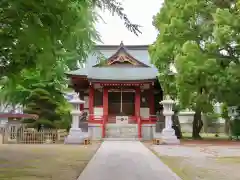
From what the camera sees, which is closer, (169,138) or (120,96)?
(169,138)

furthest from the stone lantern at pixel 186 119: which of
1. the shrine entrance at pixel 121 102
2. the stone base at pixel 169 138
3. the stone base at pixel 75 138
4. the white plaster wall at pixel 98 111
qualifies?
the stone base at pixel 75 138

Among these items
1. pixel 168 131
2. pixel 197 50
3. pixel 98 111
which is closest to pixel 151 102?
pixel 98 111

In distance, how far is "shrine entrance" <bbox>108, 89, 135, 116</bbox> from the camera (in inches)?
1233

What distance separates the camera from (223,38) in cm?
2100

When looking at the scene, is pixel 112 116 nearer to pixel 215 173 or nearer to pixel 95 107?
pixel 95 107

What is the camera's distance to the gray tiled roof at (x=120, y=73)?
29145mm

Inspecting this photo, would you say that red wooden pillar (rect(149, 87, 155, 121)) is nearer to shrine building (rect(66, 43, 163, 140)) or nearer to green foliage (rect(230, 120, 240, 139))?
shrine building (rect(66, 43, 163, 140))

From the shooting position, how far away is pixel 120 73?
30500mm

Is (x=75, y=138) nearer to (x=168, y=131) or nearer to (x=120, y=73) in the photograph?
(x=168, y=131)

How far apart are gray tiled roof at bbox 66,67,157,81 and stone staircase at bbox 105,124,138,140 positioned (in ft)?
12.4

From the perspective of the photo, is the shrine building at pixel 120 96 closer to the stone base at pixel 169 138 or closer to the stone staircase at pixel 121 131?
the stone staircase at pixel 121 131

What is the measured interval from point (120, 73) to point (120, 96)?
227cm

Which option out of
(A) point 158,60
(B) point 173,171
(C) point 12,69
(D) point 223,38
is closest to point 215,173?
(B) point 173,171

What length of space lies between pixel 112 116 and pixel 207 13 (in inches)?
440
